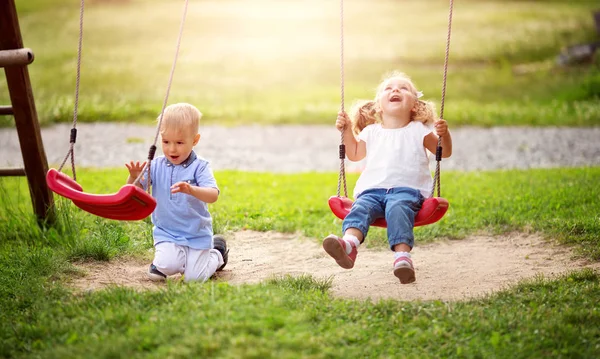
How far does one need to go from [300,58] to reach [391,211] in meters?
16.9

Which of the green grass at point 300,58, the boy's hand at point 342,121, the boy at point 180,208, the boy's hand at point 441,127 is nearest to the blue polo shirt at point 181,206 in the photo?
the boy at point 180,208

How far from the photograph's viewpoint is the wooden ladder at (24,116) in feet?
19.4

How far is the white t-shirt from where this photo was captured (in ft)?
16.9

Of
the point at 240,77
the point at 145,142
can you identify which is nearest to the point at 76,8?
the point at 240,77

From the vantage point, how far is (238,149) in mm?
12195

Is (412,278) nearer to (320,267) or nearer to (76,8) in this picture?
(320,267)

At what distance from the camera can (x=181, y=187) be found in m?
4.55

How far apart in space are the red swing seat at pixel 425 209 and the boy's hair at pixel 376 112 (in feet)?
2.40

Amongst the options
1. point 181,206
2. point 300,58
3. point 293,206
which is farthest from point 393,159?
point 300,58

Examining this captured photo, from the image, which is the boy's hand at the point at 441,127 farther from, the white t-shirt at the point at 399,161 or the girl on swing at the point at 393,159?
the white t-shirt at the point at 399,161

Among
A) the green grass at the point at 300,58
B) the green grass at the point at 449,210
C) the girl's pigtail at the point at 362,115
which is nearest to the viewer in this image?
the girl's pigtail at the point at 362,115

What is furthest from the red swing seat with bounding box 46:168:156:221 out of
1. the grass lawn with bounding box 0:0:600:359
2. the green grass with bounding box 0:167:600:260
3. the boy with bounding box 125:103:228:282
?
the green grass with bounding box 0:167:600:260

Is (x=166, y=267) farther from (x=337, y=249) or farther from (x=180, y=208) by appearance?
(x=337, y=249)

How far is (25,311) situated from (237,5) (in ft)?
79.7
